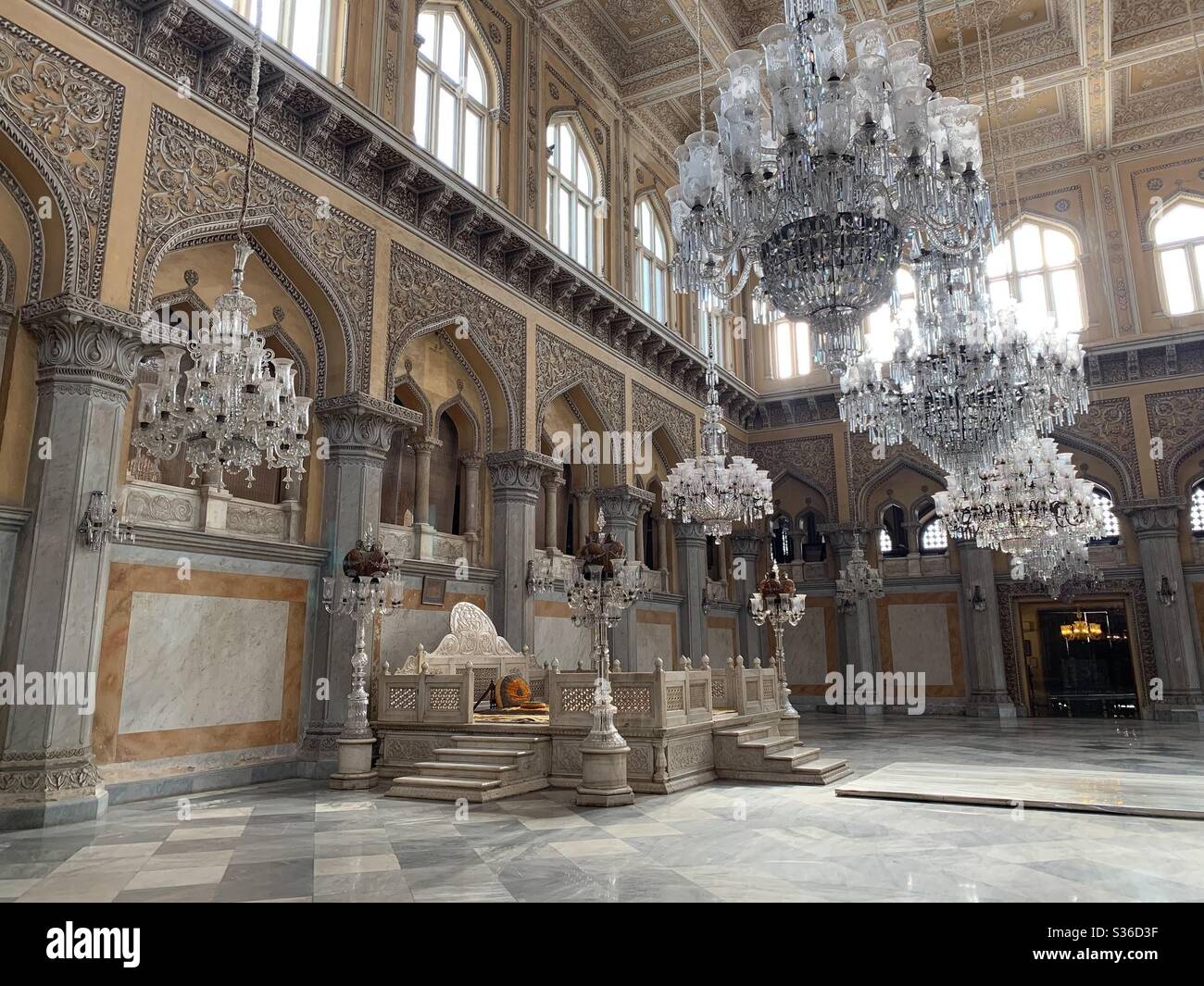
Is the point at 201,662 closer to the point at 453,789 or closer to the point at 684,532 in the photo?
the point at 453,789

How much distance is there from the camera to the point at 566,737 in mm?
7598

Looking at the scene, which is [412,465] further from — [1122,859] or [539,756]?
[1122,859]

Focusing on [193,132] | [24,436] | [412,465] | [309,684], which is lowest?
[309,684]

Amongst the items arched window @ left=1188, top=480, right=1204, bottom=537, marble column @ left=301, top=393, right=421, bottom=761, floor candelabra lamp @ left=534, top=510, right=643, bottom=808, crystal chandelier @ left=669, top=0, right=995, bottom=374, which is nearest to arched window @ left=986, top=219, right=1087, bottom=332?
arched window @ left=1188, top=480, right=1204, bottom=537

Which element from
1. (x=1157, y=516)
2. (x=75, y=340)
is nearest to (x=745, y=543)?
(x=1157, y=516)

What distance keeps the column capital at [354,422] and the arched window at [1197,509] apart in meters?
14.2

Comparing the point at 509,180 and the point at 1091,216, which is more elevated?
the point at 1091,216

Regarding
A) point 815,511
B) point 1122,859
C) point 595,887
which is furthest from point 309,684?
point 815,511

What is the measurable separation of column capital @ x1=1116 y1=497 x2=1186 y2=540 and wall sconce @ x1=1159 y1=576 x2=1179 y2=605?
849mm

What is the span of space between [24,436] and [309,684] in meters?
3.38

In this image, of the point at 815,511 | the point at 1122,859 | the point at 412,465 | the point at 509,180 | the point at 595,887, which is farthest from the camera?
the point at 815,511

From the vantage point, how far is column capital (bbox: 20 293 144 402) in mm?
6309

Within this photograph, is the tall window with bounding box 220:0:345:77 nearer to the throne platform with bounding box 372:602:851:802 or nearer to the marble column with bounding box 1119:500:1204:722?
the throne platform with bounding box 372:602:851:802

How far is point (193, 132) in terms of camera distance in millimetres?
7617
